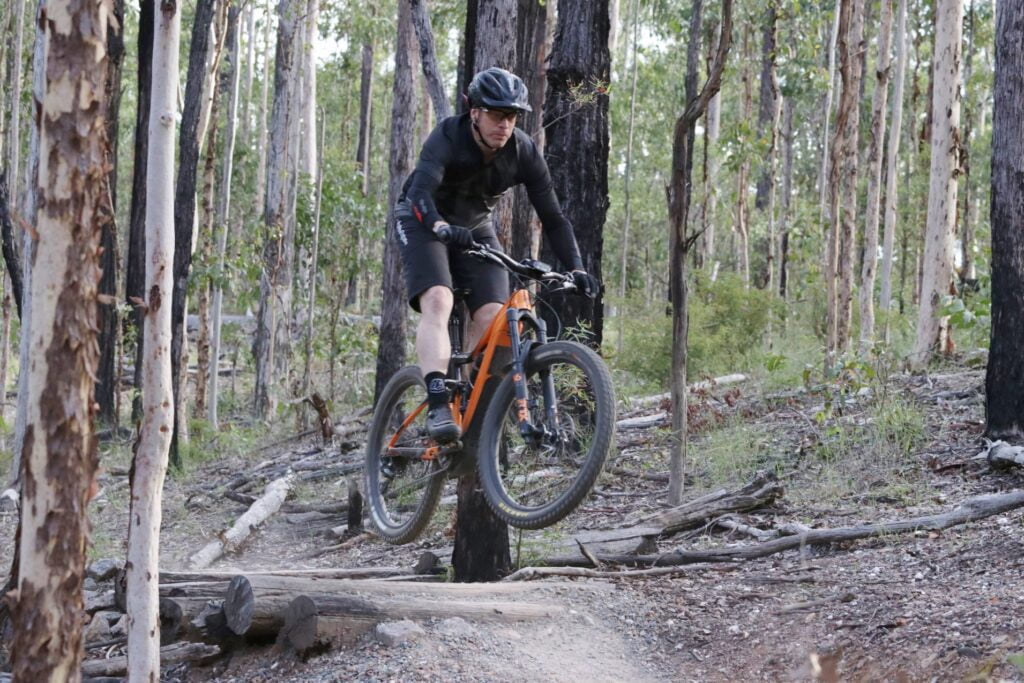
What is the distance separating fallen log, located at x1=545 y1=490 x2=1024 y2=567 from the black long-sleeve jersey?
96.8 inches

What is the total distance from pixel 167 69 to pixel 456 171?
4.99 feet

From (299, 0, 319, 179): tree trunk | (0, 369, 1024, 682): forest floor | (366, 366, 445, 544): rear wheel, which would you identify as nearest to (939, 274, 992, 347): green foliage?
(0, 369, 1024, 682): forest floor

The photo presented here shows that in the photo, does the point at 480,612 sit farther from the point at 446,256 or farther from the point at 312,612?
the point at 446,256

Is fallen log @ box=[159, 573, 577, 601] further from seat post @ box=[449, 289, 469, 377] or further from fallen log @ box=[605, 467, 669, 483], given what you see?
fallen log @ box=[605, 467, 669, 483]

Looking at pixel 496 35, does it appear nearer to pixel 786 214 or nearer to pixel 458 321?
pixel 458 321

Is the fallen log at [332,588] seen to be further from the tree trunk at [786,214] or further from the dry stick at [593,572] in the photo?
the tree trunk at [786,214]

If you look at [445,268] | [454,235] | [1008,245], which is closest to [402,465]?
[445,268]

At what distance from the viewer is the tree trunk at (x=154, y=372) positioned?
459cm

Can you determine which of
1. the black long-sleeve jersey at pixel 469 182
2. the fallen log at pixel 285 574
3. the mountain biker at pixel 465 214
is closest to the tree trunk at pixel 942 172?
the fallen log at pixel 285 574

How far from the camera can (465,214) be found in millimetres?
5680

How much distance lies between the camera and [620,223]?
38062mm

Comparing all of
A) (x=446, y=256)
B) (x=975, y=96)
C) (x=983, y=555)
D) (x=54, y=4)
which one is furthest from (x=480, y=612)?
(x=975, y=96)

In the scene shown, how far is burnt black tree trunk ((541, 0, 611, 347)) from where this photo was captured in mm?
9500

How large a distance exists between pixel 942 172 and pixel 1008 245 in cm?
452
